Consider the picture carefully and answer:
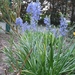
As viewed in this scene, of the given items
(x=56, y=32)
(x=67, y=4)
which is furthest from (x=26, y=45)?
(x=67, y=4)

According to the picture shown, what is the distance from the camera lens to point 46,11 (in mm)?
11992

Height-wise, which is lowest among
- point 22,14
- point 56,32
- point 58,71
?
point 22,14

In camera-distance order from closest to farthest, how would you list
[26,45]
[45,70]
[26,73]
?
[45,70] < [26,73] < [26,45]

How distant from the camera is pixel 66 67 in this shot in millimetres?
3543

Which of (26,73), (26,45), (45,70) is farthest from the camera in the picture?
(26,45)

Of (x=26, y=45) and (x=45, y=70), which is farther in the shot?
(x=26, y=45)

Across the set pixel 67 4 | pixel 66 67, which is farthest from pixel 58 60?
pixel 67 4

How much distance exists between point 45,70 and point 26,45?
26.4 inches

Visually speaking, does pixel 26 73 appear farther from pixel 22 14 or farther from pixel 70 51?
pixel 22 14

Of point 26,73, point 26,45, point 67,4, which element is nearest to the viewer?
point 26,73

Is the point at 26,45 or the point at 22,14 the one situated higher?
the point at 26,45

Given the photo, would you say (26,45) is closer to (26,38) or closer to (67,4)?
(26,38)

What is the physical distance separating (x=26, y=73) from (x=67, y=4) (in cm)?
837

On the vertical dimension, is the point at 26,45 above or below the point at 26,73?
above
